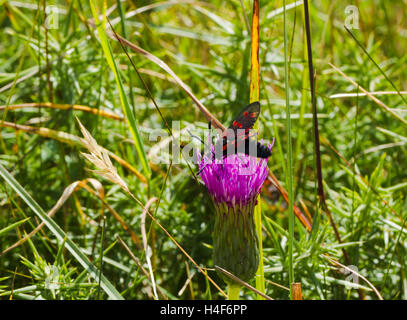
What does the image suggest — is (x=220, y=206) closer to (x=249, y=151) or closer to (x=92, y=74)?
(x=249, y=151)

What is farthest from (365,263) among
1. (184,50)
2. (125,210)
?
(184,50)

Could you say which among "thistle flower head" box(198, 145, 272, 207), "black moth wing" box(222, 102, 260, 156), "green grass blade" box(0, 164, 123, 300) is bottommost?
"green grass blade" box(0, 164, 123, 300)

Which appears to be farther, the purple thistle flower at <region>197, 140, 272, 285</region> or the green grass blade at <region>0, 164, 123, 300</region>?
the green grass blade at <region>0, 164, 123, 300</region>

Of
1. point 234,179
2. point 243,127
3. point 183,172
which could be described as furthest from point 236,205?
point 183,172

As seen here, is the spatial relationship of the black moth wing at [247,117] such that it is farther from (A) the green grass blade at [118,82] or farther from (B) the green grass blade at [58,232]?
(B) the green grass blade at [58,232]

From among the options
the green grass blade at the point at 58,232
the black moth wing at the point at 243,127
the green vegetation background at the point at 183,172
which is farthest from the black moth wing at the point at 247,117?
the green grass blade at the point at 58,232

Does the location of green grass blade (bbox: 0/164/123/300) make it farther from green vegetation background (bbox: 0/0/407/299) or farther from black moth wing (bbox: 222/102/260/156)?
black moth wing (bbox: 222/102/260/156)

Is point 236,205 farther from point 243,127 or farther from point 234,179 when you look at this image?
point 243,127

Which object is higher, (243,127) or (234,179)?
(243,127)

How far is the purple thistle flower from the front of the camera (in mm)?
1324

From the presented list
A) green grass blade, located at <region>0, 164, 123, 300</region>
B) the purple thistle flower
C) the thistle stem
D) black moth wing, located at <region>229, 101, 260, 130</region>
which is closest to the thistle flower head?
the purple thistle flower

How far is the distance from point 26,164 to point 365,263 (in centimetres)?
149

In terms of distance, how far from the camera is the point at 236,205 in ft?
4.41

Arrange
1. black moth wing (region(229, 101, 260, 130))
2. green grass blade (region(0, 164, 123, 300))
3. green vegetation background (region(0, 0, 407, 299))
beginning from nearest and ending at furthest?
black moth wing (region(229, 101, 260, 130))
green grass blade (region(0, 164, 123, 300))
green vegetation background (region(0, 0, 407, 299))
